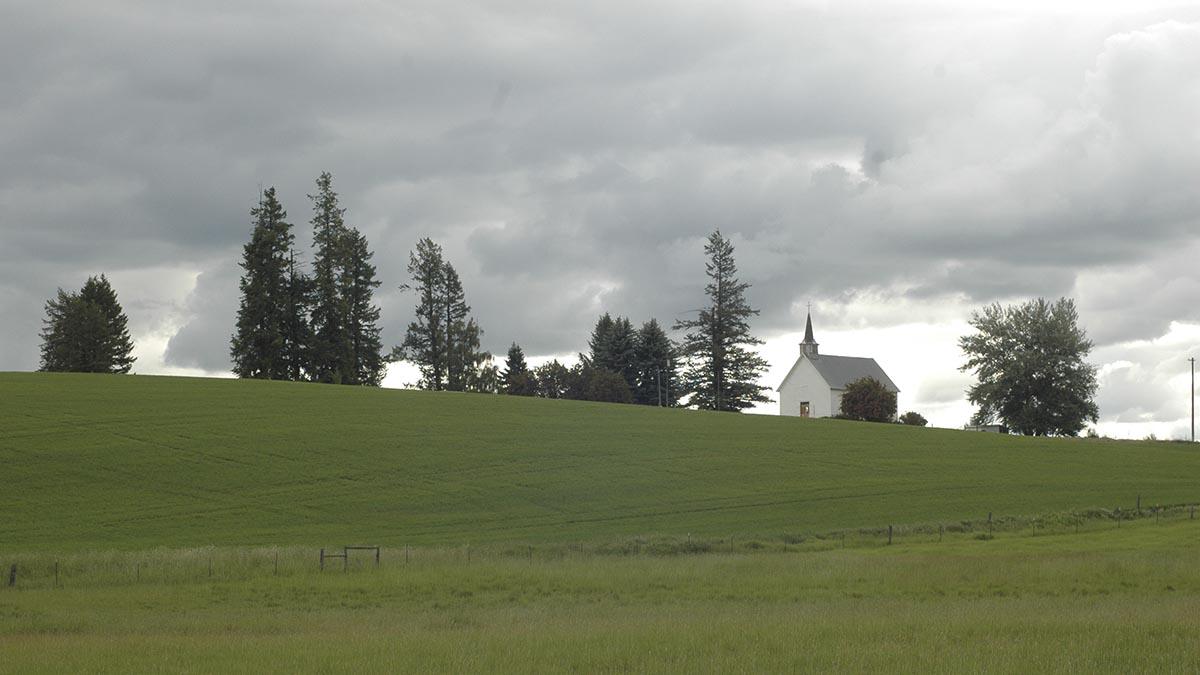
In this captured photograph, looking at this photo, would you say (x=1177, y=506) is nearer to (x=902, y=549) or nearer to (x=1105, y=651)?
(x=902, y=549)

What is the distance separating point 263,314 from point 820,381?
68.6 meters

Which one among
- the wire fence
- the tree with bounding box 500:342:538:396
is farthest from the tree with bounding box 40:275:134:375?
the wire fence

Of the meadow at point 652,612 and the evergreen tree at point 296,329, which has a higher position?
the evergreen tree at point 296,329

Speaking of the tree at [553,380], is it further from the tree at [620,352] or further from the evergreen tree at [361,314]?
the evergreen tree at [361,314]

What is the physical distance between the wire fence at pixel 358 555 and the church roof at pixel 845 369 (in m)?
95.4

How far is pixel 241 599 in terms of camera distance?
28938 mm

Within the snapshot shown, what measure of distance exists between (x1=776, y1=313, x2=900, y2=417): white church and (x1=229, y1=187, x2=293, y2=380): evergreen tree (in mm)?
63350

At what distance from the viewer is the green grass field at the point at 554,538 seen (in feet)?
61.7

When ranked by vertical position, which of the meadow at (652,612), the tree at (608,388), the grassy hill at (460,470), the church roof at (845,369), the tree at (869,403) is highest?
the church roof at (845,369)

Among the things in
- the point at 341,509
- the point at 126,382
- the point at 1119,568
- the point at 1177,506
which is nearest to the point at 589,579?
the point at 1119,568

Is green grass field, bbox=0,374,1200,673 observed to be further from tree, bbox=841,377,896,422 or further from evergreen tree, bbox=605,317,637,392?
evergreen tree, bbox=605,317,637,392

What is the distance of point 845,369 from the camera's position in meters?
143

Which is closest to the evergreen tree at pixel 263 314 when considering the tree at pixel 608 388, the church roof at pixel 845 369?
the tree at pixel 608 388

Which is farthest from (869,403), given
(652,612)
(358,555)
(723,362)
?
(652,612)
